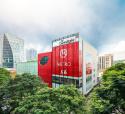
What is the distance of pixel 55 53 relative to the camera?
33.5m

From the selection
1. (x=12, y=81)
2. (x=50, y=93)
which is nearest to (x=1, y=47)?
(x=12, y=81)

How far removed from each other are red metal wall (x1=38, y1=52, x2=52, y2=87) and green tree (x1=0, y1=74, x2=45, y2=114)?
60.6 feet

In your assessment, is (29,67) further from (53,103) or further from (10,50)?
(53,103)

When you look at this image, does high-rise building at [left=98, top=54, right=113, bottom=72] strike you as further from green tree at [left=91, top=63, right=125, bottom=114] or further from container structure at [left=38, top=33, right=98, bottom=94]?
green tree at [left=91, top=63, right=125, bottom=114]

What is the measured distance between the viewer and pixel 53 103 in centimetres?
1124

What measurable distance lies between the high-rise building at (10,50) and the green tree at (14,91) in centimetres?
7832

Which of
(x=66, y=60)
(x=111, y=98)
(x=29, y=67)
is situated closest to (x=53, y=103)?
(x=111, y=98)

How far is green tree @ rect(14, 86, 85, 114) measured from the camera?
34.8 ft

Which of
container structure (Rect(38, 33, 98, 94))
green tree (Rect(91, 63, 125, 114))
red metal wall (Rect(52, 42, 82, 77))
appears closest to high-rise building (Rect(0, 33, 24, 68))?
container structure (Rect(38, 33, 98, 94))

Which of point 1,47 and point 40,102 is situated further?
point 1,47

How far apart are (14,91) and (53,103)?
6.38m

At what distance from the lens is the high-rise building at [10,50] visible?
92.4 meters

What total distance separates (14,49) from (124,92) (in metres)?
89.0

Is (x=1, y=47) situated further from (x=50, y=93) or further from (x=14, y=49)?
(x=50, y=93)
